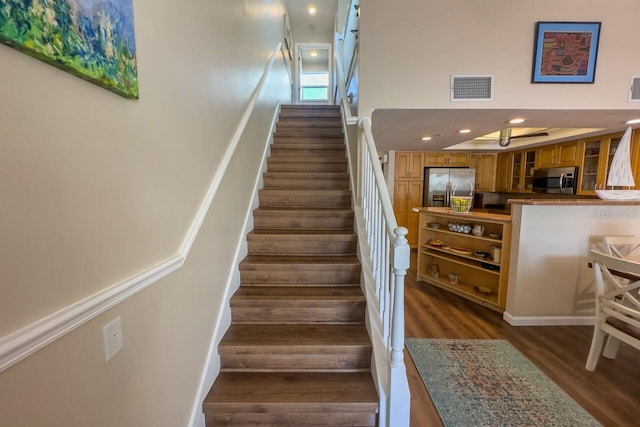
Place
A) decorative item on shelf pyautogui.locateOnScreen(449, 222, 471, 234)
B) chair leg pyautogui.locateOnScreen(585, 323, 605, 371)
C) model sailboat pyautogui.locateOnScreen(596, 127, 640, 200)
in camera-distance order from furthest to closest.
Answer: decorative item on shelf pyautogui.locateOnScreen(449, 222, 471, 234) → model sailboat pyautogui.locateOnScreen(596, 127, 640, 200) → chair leg pyautogui.locateOnScreen(585, 323, 605, 371)

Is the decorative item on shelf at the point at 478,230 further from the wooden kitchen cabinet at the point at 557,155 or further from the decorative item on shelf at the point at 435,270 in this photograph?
the wooden kitchen cabinet at the point at 557,155

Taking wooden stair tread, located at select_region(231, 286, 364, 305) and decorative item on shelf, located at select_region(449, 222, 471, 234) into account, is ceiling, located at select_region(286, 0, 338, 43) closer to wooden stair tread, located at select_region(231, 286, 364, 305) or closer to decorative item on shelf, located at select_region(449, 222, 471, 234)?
decorative item on shelf, located at select_region(449, 222, 471, 234)

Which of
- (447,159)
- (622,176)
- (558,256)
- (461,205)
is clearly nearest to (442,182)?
(447,159)

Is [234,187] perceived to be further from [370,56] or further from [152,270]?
[370,56]

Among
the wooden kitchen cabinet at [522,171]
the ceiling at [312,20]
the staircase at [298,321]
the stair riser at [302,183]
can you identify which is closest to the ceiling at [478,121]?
the stair riser at [302,183]

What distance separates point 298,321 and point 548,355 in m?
2.13

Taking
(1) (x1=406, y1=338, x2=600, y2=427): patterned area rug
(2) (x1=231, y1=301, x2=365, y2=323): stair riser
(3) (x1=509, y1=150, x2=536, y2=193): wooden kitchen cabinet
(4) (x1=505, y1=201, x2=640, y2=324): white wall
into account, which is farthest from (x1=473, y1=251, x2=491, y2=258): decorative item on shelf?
(3) (x1=509, y1=150, x2=536, y2=193): wooden kitchen cabinet

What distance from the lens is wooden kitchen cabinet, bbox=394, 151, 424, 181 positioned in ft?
19.5

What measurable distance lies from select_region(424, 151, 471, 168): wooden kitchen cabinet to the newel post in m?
5.13

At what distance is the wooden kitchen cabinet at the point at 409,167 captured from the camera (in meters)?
5.94

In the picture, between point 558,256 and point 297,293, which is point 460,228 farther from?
point 297,293

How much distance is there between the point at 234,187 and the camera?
197cm

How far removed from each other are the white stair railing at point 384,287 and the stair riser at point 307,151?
1.08 m

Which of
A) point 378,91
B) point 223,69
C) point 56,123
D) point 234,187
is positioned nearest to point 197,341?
point 234,187
